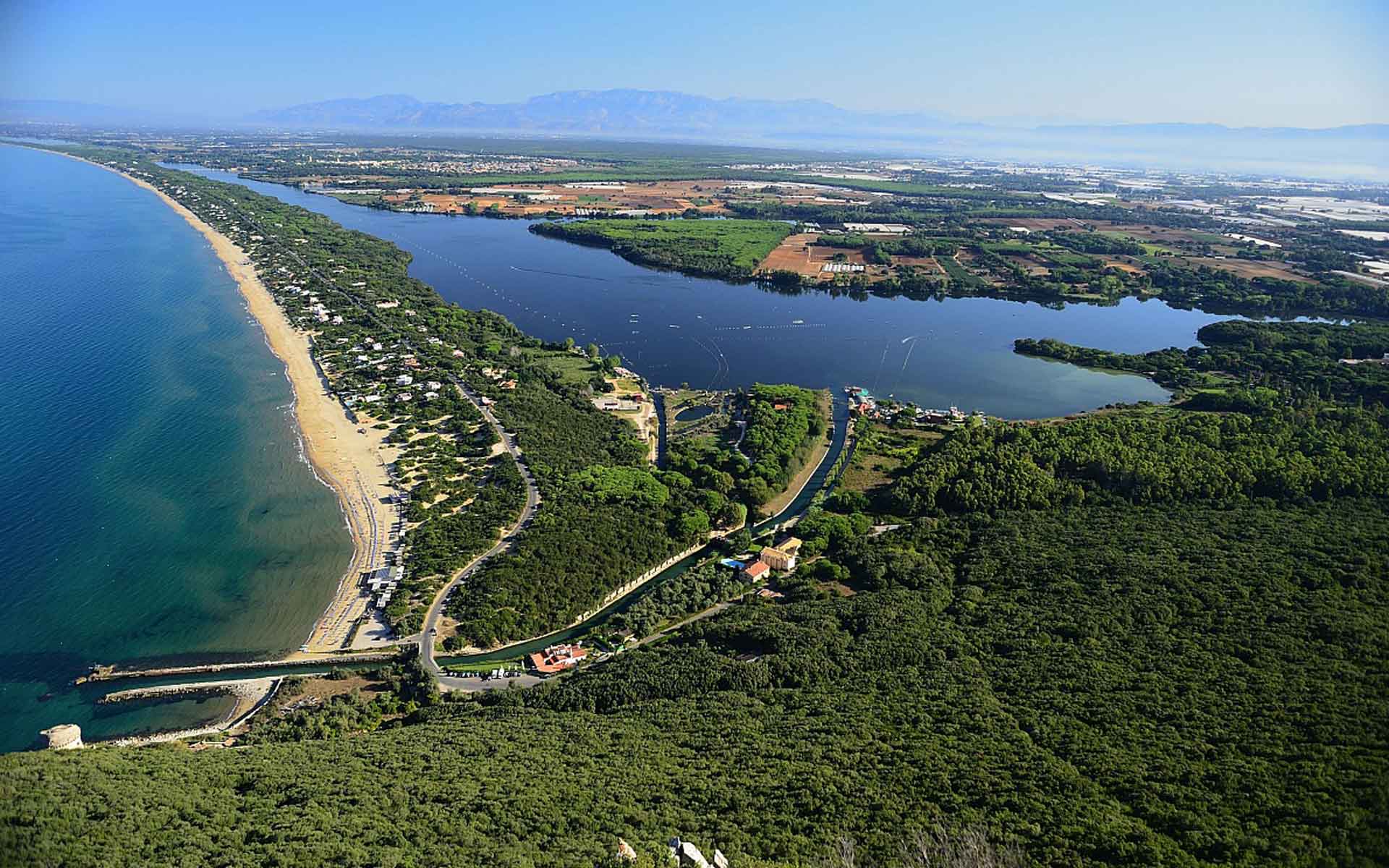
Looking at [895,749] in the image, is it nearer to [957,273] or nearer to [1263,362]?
[1263,362]

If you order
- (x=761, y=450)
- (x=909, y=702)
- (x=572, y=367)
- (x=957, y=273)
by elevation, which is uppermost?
(x=957, y=273)

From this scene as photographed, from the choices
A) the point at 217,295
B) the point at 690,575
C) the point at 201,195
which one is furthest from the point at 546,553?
the point at 201,195

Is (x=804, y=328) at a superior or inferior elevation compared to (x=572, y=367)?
superior

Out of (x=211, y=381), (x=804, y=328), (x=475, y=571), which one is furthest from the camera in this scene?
(x=804, y=328)

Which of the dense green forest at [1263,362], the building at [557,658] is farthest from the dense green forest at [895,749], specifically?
the dense green forest at [1263,362]

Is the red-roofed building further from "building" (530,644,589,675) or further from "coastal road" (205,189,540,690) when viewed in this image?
"coastal road" (205,189,540,690)

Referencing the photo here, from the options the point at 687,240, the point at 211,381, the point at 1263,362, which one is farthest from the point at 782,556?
the point at 687,240
